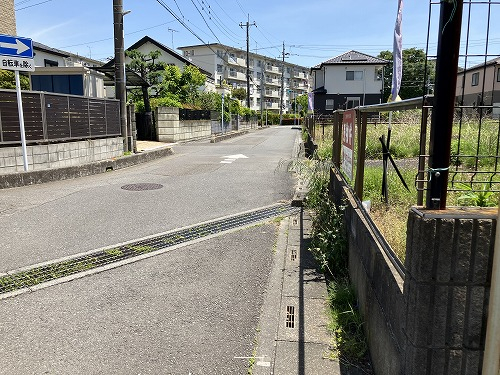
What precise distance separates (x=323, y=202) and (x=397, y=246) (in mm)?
2415

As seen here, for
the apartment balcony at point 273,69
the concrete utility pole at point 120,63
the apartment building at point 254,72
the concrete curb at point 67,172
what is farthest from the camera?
the apartment balcony at point 273,69

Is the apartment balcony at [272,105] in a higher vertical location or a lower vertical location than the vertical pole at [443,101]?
higher

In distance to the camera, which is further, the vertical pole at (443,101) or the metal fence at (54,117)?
the metal fence at (54,117)

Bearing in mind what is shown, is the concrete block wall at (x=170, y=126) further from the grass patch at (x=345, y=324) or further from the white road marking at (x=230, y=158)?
the grass patch at (x=345, y=324)

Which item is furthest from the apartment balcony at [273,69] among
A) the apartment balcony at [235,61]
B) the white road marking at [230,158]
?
the white road marking at [230,158]

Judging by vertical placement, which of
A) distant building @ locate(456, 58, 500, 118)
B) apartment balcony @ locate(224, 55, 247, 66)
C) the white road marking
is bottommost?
the white road marking

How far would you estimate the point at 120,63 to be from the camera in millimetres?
13477

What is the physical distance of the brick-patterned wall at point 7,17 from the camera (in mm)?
18906

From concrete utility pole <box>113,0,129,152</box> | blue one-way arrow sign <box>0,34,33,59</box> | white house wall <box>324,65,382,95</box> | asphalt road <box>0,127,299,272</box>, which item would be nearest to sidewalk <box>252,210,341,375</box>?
asphalt road <box>0,127,299,272</box>

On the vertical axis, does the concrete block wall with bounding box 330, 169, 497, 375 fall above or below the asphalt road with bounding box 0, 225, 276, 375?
above

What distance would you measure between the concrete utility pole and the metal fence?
50 centimetres

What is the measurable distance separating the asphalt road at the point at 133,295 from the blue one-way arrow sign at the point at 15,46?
11.1 ft

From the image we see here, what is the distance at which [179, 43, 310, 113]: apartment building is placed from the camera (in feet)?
210

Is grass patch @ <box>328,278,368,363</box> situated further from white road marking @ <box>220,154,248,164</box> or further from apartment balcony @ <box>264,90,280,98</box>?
apartment balcony @ <box>264,90,280,98</box>
